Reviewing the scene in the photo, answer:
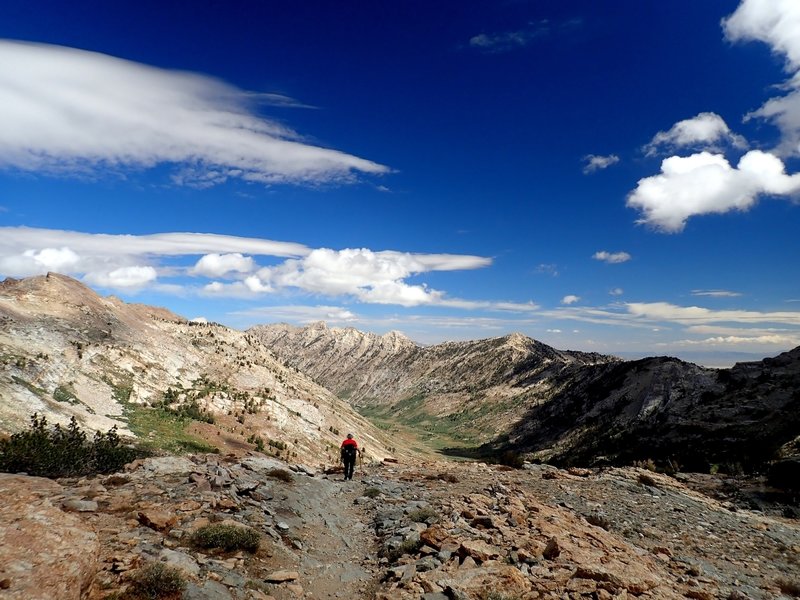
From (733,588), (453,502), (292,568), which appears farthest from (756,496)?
(292,568)

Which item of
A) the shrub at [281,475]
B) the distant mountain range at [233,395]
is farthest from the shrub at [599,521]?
the distant mountain range at [233,395]

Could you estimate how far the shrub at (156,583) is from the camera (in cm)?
838

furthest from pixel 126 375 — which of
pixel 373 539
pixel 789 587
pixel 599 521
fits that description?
pixel 789 587

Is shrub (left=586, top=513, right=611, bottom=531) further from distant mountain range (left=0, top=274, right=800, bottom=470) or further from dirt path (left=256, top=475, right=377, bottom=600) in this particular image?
distant mountain range (left=0, top=274, right=800, bottom=470)

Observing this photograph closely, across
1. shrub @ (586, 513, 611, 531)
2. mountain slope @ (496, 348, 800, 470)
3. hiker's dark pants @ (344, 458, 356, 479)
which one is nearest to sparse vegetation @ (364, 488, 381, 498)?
hiker's dark pants @ (344, 458, 356, 479)

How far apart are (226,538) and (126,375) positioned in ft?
128

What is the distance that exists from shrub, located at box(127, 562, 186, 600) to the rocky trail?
0.74 feet

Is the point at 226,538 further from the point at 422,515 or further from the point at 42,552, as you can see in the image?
the point at 422,515

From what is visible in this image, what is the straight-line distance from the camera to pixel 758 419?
4416 centimetres

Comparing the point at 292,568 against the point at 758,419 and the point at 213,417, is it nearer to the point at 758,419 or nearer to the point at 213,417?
the point at 213,417

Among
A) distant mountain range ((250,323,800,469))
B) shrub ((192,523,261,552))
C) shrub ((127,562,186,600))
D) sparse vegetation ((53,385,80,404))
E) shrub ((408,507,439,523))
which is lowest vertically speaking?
distant mountain range ((250,323,800,469))

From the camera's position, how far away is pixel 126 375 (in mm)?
43031

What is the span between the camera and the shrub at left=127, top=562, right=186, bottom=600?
8383mm

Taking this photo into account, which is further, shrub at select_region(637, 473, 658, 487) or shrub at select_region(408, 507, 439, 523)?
shrub at select_region(637, 473, 658, 487)
